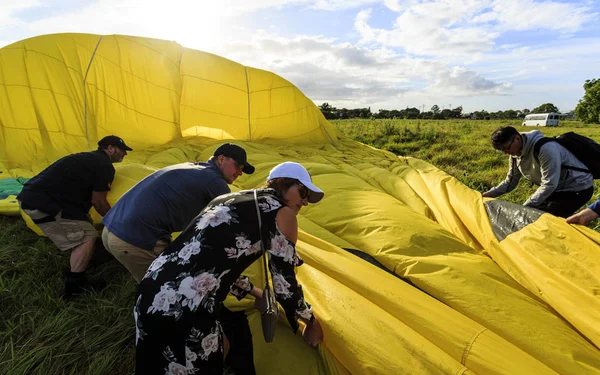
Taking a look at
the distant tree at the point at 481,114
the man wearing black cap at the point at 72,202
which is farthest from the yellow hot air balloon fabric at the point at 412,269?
the distant tree at the point at 481,114

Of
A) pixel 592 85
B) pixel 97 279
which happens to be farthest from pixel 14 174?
pixel 592 85

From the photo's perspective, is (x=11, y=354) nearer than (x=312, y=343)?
No

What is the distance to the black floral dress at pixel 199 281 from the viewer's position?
50.5 inches

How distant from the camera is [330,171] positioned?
4.04 meters

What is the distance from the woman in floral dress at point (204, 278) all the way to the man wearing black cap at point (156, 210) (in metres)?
0.59

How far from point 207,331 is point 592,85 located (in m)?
48.6

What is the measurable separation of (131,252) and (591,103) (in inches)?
1910

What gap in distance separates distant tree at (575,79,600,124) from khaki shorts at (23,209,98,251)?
4710cm

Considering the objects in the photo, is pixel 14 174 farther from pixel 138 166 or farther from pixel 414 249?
pixel 414 249

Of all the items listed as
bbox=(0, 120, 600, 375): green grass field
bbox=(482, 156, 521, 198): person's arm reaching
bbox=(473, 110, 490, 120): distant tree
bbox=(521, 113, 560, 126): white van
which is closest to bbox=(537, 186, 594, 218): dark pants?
bbox=(482, 156, 521, 198): person's arm reaching

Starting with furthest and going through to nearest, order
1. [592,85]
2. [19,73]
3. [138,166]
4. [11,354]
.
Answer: [592,85], [19,73], [138,166], [11,354]

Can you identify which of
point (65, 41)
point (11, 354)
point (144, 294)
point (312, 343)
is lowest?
point (11, 354)

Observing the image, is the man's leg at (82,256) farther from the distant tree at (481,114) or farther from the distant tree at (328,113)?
the distant tree at (481,114)

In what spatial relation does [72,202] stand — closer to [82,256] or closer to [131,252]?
[82,256]
